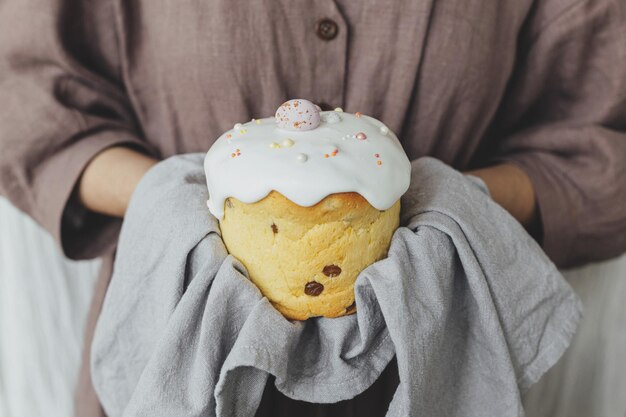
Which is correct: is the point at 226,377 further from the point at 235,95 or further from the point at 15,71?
the point at 15,71

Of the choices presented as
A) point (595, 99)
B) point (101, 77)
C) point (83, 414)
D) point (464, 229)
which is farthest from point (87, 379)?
point (595, 99)

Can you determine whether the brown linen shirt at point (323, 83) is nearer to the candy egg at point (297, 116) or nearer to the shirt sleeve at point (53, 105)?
the shirt sleeve at point (53, 105)

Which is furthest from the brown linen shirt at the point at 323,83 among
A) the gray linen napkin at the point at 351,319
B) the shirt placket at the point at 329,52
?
the gray linen napkin at the point at 351,319

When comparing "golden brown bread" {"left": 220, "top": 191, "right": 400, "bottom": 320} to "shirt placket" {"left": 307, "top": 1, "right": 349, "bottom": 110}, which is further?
"shirt placket" {"left": 307, "top": 1, "right": 349, "bottom": 110}

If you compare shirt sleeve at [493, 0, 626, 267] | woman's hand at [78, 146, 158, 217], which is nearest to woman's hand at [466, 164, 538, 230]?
shirt sleeve at [493, 0, 626, 267]

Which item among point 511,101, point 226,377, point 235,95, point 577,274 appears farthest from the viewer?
point 577,274

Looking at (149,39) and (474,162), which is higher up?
(149,39)

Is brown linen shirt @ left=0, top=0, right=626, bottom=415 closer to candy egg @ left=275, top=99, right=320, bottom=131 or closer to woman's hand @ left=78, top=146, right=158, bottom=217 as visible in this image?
woman's hand @ left=78, top=146, right=158, bottom=217
